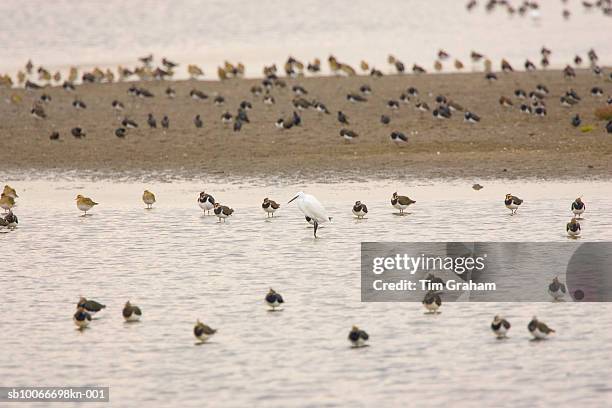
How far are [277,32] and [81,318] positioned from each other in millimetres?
45168

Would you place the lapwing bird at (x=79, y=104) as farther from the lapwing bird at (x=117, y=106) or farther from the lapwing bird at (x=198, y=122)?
the lapwing bird at (x=198, y=122)

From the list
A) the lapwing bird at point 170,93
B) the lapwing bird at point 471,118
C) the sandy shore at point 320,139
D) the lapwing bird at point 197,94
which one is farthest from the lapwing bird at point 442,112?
the lapwing bird at point 170,93

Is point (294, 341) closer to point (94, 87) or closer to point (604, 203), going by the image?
point (604, 203)

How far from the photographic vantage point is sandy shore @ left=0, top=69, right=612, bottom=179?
27.2m

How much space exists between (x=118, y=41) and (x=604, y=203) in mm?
37936

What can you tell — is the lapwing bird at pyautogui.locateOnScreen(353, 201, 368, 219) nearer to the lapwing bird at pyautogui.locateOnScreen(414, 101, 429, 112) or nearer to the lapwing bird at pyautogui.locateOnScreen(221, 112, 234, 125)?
the lapwing bird at pyautogui.locateOnScreen(221, 112, 234, 125)

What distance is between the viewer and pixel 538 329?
14.3 metres

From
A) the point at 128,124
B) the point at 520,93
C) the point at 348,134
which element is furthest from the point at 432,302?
the point at 520,93

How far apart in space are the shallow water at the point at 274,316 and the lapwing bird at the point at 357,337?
0.15m

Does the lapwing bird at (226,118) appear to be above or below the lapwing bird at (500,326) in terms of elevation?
above

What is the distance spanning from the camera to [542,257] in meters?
18.8

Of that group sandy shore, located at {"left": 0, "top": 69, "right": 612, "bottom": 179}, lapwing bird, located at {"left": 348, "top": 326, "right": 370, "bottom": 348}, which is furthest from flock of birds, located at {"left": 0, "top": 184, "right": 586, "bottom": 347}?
sandy shore, located at {"left": 0, "top": 69, "right": 612, "bottom": 179}

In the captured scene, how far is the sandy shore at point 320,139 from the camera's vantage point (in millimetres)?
27219

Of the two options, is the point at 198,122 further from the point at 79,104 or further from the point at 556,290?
the point at 556,290
